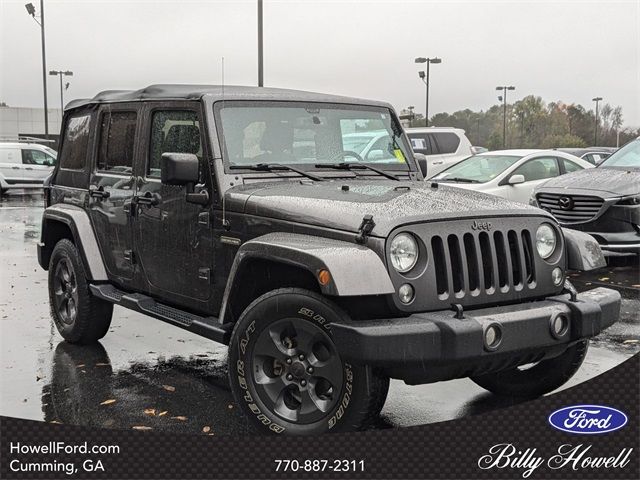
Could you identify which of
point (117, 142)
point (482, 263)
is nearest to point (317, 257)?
point (482, 263)

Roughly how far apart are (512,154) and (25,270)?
332 inches

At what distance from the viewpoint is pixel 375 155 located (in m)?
5.66

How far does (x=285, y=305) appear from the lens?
4.01 metres

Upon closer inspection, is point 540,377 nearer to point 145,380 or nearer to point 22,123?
point 145,380

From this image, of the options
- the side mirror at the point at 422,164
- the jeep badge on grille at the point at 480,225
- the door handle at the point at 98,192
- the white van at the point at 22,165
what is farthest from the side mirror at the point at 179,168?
the white van at the point at 22,165

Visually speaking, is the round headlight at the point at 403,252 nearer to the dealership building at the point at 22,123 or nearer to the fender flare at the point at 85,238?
the fender flare at the point at 85,238

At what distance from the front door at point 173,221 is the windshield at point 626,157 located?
8007 mm

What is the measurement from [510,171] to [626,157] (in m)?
2.07

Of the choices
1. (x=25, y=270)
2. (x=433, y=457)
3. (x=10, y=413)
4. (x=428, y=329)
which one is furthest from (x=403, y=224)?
(x=25, y=270)

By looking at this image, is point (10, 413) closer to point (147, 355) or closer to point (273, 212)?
point (147, 355)

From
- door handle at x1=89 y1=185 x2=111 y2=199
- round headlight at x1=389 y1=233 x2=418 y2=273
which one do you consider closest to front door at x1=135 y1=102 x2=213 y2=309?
door handle at x1=89 y1=185 x2=111 y2=199

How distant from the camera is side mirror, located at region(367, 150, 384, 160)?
5.61 meters

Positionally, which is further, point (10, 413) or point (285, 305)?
point (10, 413)

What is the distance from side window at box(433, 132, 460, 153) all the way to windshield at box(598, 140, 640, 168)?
6.16m
